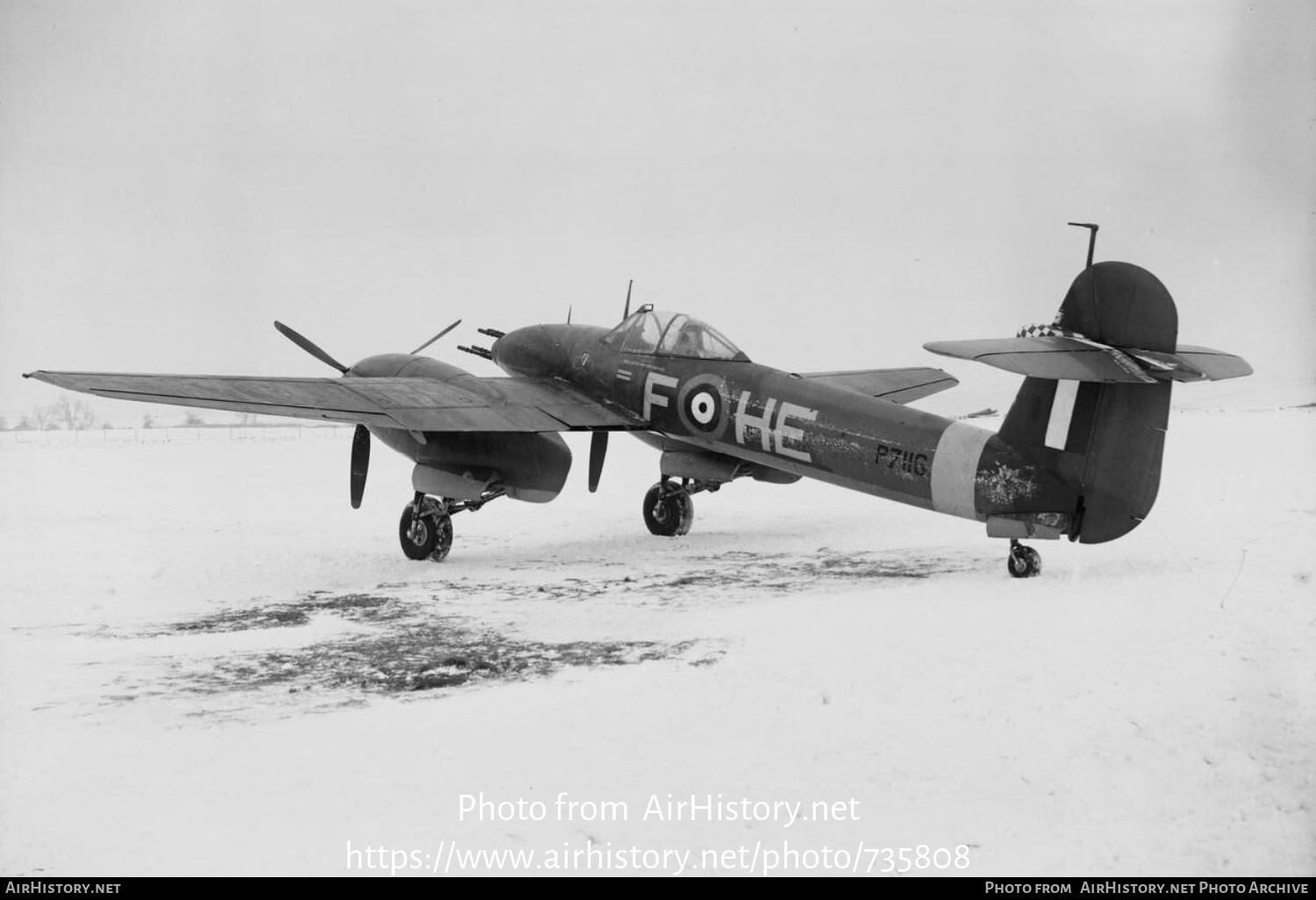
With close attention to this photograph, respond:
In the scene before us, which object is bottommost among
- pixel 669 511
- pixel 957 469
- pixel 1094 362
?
pixel 669 511

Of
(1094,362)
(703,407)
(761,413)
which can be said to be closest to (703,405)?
(703,407)

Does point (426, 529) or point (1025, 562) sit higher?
point (1025, 562)

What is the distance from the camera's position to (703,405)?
14.1 metres

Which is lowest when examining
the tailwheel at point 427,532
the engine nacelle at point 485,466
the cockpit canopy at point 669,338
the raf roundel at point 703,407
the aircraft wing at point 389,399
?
the tailwheel at point 427,532

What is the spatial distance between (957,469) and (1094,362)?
1.84 metres

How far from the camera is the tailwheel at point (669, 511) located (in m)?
15.9

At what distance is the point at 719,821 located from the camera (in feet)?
16.5

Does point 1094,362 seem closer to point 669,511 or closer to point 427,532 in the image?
point 669,511

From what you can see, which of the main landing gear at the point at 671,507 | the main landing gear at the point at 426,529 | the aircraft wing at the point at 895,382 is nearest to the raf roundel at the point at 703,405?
the main landing gear at the point at 671,507

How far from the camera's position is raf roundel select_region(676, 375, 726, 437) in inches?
549

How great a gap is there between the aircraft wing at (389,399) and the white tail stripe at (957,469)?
4.60 metres

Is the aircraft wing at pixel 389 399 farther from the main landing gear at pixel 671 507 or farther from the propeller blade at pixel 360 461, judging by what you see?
the main landing gear at pixel 671 507

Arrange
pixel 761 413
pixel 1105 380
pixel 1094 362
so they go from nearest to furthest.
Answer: pixel 1105 380 → pixel 1094 362 → pixel 761 413

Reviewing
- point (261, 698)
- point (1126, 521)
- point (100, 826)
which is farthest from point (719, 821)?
point (1126, 521)
